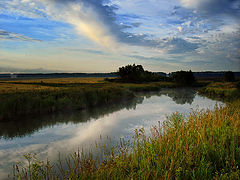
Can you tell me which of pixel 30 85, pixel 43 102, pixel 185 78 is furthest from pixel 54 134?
pixel 185 78

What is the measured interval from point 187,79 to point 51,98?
6412 cm

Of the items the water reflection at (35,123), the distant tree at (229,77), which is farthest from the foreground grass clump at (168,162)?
the distant tree at (229,77)

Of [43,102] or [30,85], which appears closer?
[43,102]

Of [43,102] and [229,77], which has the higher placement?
[229,77]

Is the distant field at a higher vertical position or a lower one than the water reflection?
higher

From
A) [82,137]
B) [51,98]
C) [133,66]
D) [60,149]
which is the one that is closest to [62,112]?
[51,98]

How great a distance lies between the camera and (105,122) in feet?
48.7

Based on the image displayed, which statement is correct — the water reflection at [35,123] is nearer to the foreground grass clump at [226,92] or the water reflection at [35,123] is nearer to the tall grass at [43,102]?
the tall grass at [43,102]

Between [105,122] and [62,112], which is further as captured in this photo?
[62,112]

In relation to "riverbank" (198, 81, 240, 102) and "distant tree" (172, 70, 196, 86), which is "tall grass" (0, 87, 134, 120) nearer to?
"riverbank" (198, 81, 240, 102)

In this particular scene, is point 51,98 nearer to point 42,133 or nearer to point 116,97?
point 42,133

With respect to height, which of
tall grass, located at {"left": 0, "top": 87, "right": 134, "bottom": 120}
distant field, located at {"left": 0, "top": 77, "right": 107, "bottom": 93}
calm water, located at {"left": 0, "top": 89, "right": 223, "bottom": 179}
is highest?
distant field, located at {"left": 0, "top": 77, "right": 107, "bottom": 93}

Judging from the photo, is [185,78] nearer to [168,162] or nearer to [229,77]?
[229,77]

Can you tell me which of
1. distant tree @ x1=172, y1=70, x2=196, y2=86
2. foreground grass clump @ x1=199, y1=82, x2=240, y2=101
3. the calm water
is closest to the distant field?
the calm water
